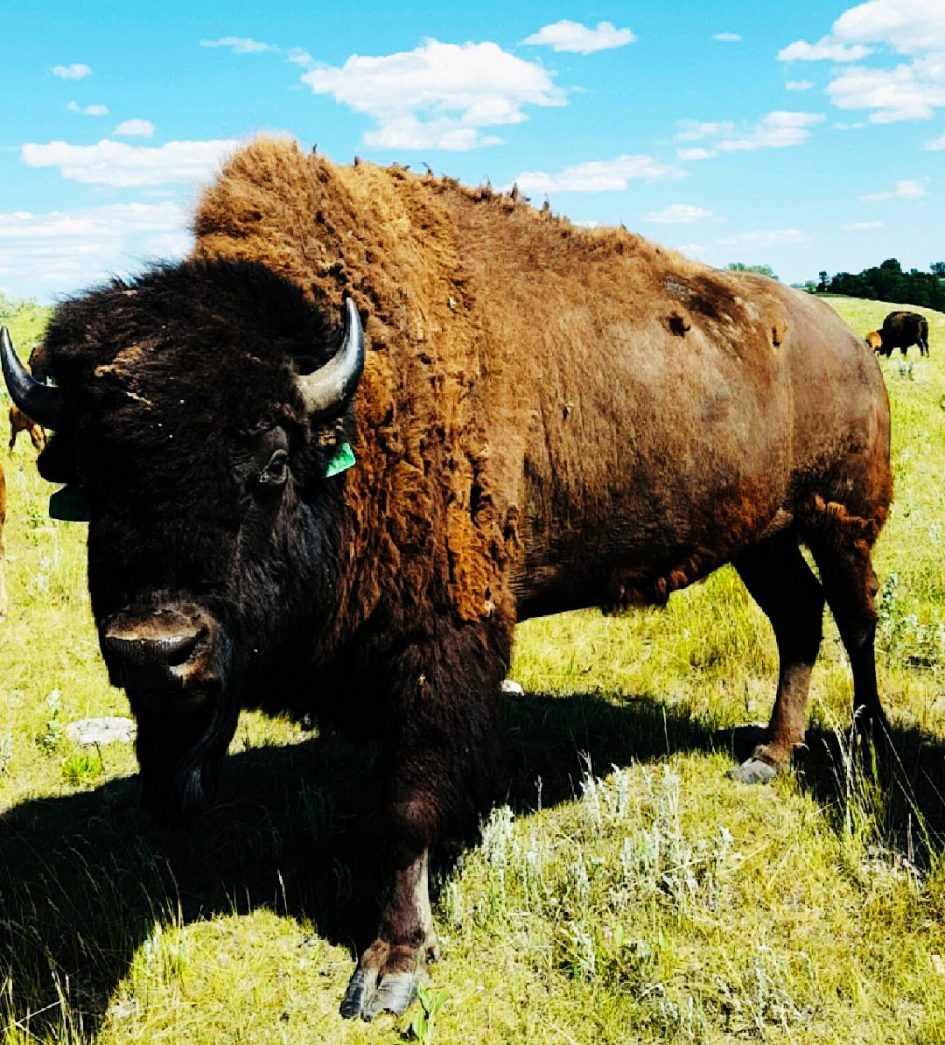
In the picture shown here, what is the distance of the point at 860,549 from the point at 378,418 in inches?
122

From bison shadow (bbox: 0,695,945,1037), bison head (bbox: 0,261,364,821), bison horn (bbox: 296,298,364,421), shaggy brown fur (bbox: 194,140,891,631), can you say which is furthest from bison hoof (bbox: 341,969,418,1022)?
bison horn (bbox: 296,298,364,421)

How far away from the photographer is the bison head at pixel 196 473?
112 inches

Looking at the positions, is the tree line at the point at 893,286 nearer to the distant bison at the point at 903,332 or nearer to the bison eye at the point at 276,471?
the distant bison at the point at 903,332

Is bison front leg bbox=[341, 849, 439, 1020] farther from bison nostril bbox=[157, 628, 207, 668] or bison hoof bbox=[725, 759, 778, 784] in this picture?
bison hoof bbox=[725, 759, 778, 784]

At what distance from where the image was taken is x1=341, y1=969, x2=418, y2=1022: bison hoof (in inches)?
132

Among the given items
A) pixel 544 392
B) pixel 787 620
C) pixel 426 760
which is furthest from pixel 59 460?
pixel 787 620

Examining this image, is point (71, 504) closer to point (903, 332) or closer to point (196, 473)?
point (196, 473)

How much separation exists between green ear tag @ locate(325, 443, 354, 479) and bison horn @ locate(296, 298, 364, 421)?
13cm

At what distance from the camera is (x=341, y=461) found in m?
3.24

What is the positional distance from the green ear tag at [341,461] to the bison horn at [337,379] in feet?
0.42

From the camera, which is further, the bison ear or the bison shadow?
the bison shadow

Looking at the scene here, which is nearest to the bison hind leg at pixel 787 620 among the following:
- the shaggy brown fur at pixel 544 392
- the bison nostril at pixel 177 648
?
the shaggy brown fur at pixel 544 392

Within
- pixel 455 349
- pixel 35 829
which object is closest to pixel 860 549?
pixel 455 349

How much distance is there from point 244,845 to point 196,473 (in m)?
2.23
